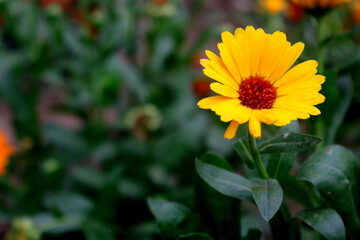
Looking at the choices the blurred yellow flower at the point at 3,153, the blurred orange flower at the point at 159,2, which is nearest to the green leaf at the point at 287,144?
the blurred yellow flower at the point at 3,153

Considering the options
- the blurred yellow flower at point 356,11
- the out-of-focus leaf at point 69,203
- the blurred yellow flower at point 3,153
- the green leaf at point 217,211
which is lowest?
the green leaf at point 217,211

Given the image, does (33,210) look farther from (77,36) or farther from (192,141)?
(77,36)

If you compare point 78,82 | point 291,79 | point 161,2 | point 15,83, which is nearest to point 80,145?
point 78,82

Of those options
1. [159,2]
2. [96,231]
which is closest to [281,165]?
[96,231]

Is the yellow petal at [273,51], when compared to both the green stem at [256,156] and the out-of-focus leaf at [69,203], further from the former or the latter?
the out-of-focus leaf at [69,203]

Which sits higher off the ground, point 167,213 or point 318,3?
point 318,3

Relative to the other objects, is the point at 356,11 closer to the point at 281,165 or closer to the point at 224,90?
the point at 281,165
